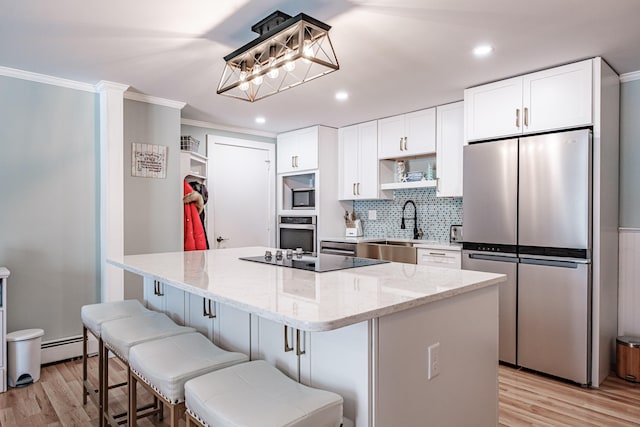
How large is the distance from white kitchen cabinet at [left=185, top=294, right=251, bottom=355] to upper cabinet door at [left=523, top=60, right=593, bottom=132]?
254cm

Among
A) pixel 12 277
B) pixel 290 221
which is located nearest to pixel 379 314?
pixel 12 277

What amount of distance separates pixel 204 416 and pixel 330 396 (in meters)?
0.41

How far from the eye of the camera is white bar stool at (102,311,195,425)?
1.87 metres

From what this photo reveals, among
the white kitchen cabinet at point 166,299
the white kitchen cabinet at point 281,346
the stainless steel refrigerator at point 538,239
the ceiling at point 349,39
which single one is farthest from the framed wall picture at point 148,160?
the stainless steel refrigerator at point 538,239

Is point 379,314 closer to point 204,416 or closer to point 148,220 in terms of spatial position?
point 204,416

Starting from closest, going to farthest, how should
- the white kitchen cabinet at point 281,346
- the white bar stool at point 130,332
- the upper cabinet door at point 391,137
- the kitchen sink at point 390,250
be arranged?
the white kitchen cabinet at point 281,346
the white bar stool at point 130,332
the kitchen sink at point 390,250
the upper cabinet door at point 391,137

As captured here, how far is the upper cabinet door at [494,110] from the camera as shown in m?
3.10

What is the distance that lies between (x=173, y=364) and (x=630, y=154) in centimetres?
356

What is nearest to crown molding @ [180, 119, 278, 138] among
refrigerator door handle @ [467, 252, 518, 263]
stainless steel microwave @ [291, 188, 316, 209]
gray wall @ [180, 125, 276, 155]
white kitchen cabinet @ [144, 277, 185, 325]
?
gray wall @ [180, 125, 276, 155]

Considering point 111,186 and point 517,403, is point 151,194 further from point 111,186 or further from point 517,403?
point 517,403

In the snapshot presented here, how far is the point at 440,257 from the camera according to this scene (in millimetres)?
3783

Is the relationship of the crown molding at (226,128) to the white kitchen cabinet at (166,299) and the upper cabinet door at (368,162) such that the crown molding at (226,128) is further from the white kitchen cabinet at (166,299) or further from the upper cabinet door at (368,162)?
the white kitchen cabinet at (166,299)

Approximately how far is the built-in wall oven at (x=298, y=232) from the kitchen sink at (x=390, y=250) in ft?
2.51

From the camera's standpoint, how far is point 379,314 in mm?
1250
